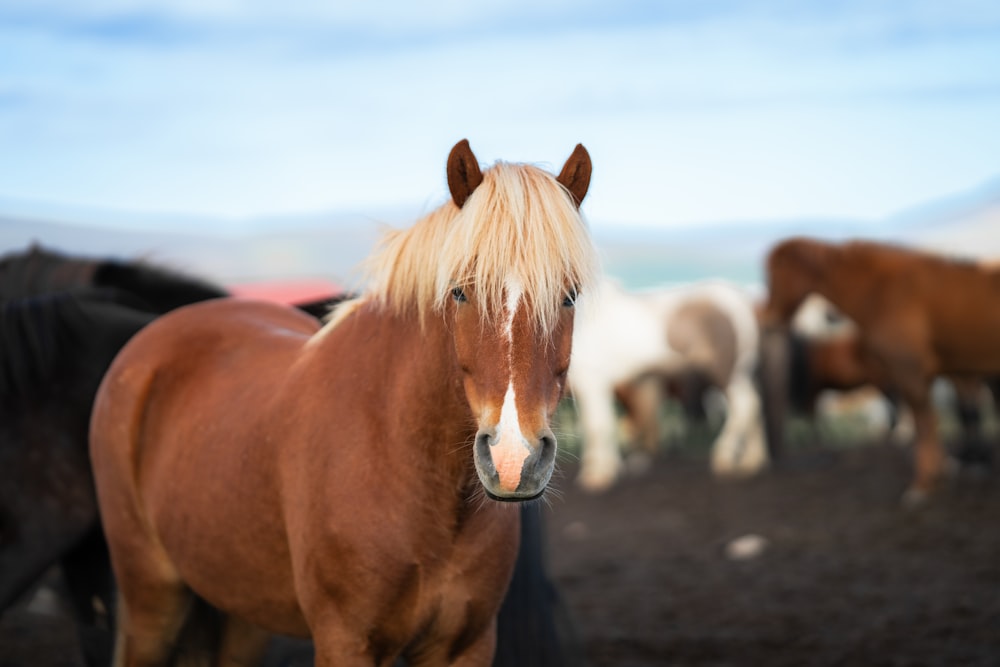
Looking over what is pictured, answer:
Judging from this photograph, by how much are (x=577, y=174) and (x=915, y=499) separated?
6.92 m

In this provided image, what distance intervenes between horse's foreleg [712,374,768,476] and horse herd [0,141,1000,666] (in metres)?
7.72

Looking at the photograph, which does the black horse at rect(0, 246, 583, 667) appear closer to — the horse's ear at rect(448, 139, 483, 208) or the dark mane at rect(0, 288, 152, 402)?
the dark mane at rect(0, 288, 152, 402)

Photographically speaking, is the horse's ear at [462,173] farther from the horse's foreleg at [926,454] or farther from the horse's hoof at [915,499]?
the horse's foreleg at [926,454]

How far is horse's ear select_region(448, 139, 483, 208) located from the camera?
214 cm

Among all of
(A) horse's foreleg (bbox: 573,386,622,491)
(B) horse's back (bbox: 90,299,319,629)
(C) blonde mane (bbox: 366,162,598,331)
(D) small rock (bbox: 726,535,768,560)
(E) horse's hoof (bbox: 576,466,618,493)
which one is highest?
(C) blonde mane (bbox: 366,162,598,331)

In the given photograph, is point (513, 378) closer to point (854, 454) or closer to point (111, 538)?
point (111, 538)

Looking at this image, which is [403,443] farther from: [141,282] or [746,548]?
[746,548]

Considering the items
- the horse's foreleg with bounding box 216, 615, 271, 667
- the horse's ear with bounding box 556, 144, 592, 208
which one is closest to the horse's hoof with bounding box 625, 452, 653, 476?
the horse's foreleg with bounding box 216, 615, 271, 667

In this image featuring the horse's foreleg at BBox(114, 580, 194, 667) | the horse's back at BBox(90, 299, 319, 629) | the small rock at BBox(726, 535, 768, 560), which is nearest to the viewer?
the horse's back at BBox(90, 299, 319, 629)

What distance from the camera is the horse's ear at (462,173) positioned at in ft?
7.01

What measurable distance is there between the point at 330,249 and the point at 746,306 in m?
8.36

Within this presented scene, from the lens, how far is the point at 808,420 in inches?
504

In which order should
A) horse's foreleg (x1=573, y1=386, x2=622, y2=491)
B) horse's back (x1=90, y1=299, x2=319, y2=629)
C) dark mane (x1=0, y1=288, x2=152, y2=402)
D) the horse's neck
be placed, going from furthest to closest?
1. horse's foreleg (x1=573, y1=386, x2=622, y2=491)
2. the horse's neck
3. dark mane (x1=0, y1=288, x2=152, y2=402)
4. horse's back (x1=90, y1=299, x2=319, y2=629)

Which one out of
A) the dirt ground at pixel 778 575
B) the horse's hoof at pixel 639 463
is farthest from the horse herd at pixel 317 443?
the horse's hoof at pixel 639 463
